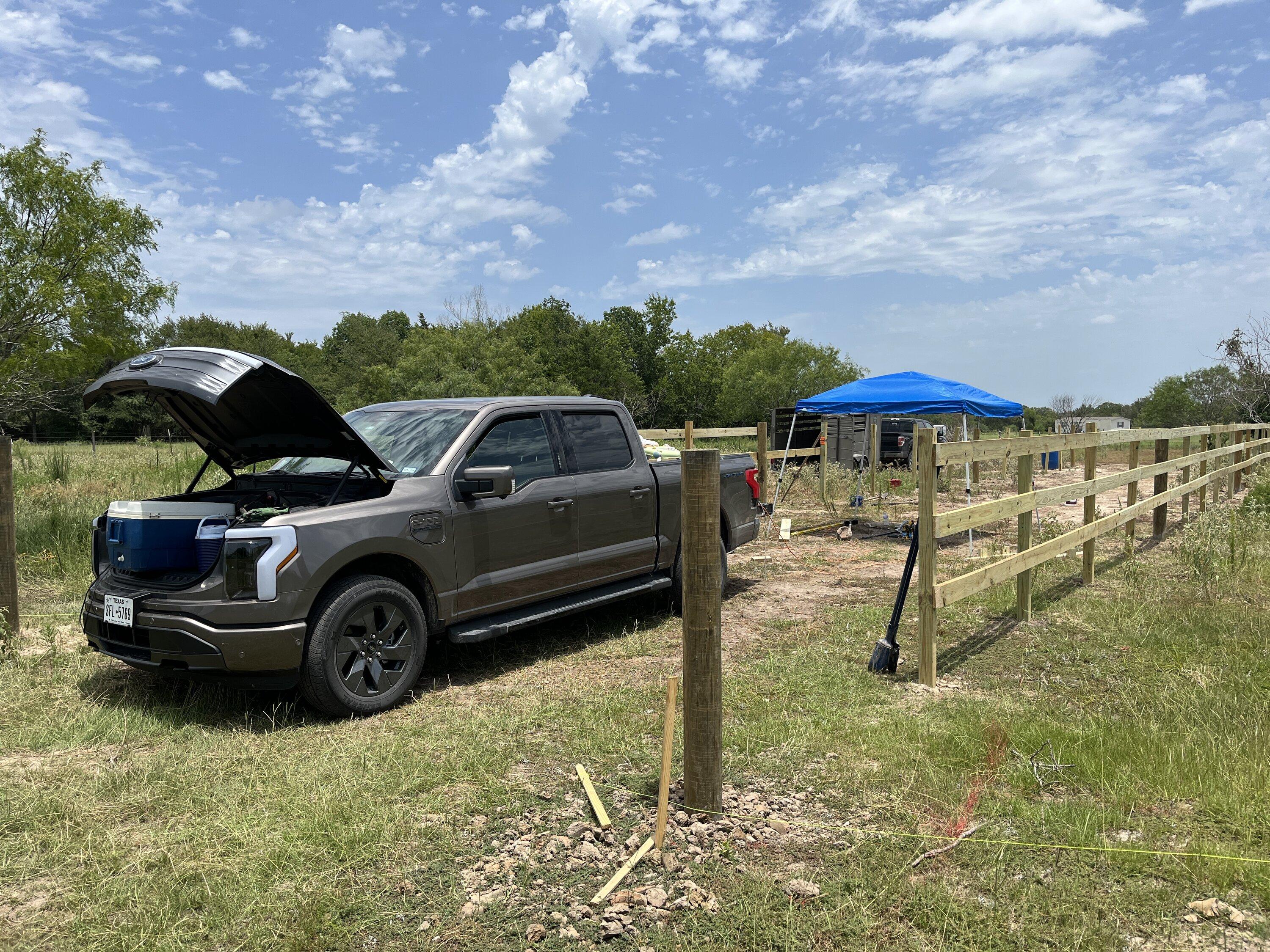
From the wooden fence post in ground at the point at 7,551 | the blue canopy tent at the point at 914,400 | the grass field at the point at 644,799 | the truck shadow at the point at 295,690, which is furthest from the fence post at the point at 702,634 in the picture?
the blue canopy tent at the point at 914,400

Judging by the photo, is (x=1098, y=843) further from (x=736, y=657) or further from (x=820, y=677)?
(x=736, y=657)

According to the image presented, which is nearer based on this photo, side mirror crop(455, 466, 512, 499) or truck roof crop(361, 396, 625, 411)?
side mirror crop(455, 466, 512, 499)

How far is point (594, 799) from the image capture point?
3502 mm

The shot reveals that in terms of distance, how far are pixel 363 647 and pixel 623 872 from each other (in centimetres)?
231

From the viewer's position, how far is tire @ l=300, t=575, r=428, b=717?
445 centimetres

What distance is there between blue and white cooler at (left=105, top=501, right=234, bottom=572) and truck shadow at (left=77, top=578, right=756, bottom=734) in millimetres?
775

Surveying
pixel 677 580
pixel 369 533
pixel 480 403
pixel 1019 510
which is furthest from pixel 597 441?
pixel 1019 510

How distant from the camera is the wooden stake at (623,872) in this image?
285 centimetres

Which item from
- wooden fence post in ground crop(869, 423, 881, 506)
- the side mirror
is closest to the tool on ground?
the side mirror

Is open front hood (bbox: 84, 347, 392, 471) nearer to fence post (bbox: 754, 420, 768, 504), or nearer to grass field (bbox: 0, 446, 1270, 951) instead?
grass field (bbox: 0, 446, 1270, 951)

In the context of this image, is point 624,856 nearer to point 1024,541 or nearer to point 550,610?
point 550,610

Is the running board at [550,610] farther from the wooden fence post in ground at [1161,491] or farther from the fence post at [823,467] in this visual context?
the fence post at [823,467]

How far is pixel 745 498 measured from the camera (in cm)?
769

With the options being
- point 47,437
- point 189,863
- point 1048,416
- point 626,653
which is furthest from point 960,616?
point 1048,416
